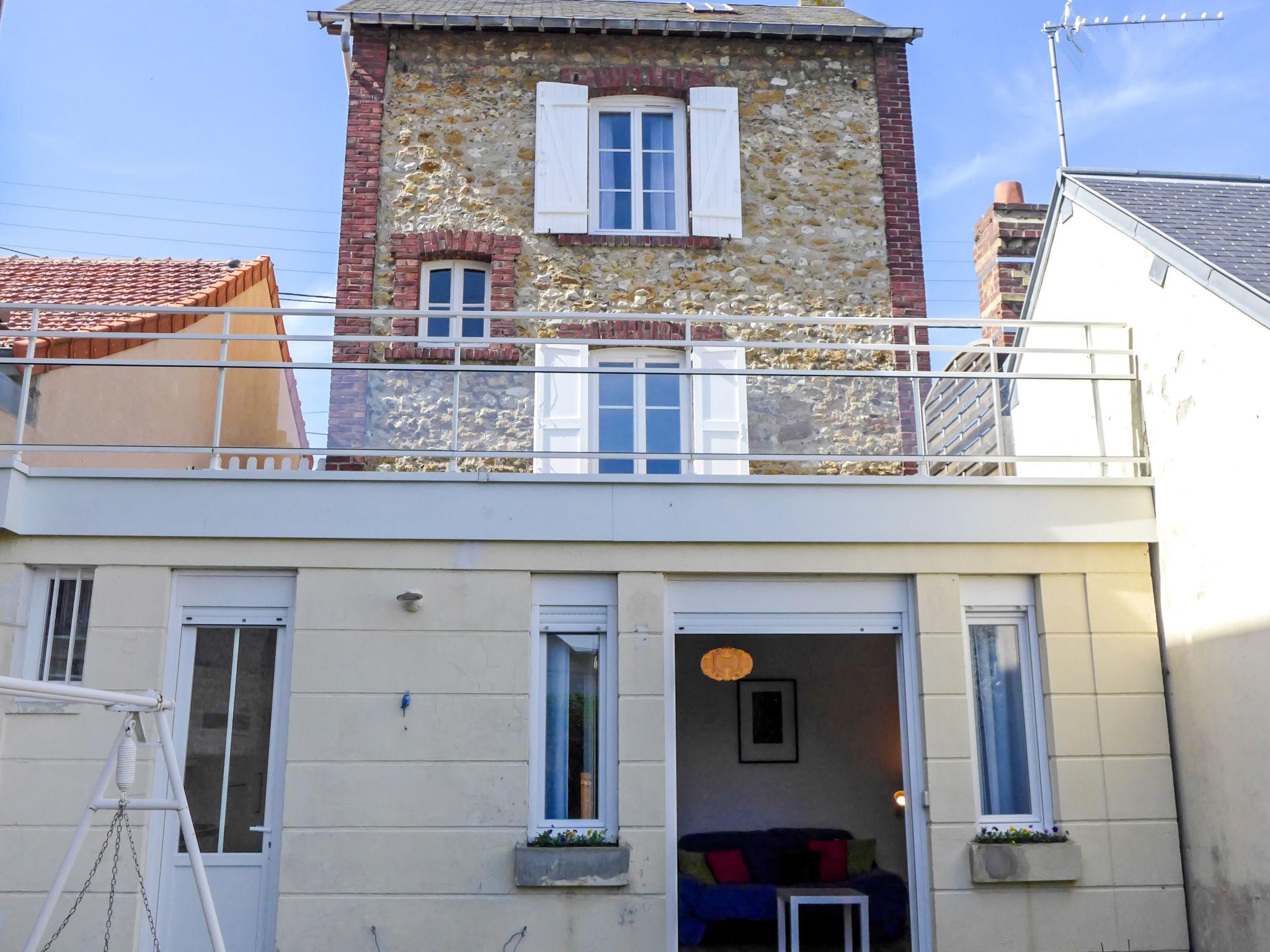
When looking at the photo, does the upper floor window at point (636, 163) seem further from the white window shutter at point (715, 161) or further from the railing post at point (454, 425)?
the railing post at point (454, 425)

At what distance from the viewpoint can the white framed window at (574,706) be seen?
6562 millimetres

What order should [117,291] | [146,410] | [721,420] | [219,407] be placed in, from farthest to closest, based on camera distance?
[117,291] < [146,410] < [721,420] < [219,407]

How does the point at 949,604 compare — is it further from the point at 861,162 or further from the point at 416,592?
the point at 861,162

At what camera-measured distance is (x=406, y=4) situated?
1149 cm

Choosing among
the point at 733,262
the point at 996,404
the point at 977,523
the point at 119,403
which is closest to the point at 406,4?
the point at 733,262

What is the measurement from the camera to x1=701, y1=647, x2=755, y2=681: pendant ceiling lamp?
9.62 metres

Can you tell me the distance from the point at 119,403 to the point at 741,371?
4.15 meters

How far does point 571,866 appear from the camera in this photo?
6.27 meters

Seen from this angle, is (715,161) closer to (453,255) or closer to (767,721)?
(453,255)

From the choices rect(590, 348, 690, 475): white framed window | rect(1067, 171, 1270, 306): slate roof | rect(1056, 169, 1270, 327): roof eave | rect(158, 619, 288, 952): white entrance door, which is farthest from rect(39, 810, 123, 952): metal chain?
rect(1067, 171, 1270, 306): slate roof

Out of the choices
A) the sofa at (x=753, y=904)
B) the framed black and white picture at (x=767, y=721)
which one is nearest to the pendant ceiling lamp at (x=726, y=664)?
the framed black and white picture at (x=767, y=721)

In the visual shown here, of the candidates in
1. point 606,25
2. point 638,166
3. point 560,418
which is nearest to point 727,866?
point 560,418

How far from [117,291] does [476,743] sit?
6233 mm

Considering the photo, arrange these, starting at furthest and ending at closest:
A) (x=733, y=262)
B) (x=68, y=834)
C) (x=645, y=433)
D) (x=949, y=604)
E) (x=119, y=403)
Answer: (x=733, y=262) < (x=119, y=403) < (x=645, y=433) < (x=949, y=604) < (x=68, y=834)
